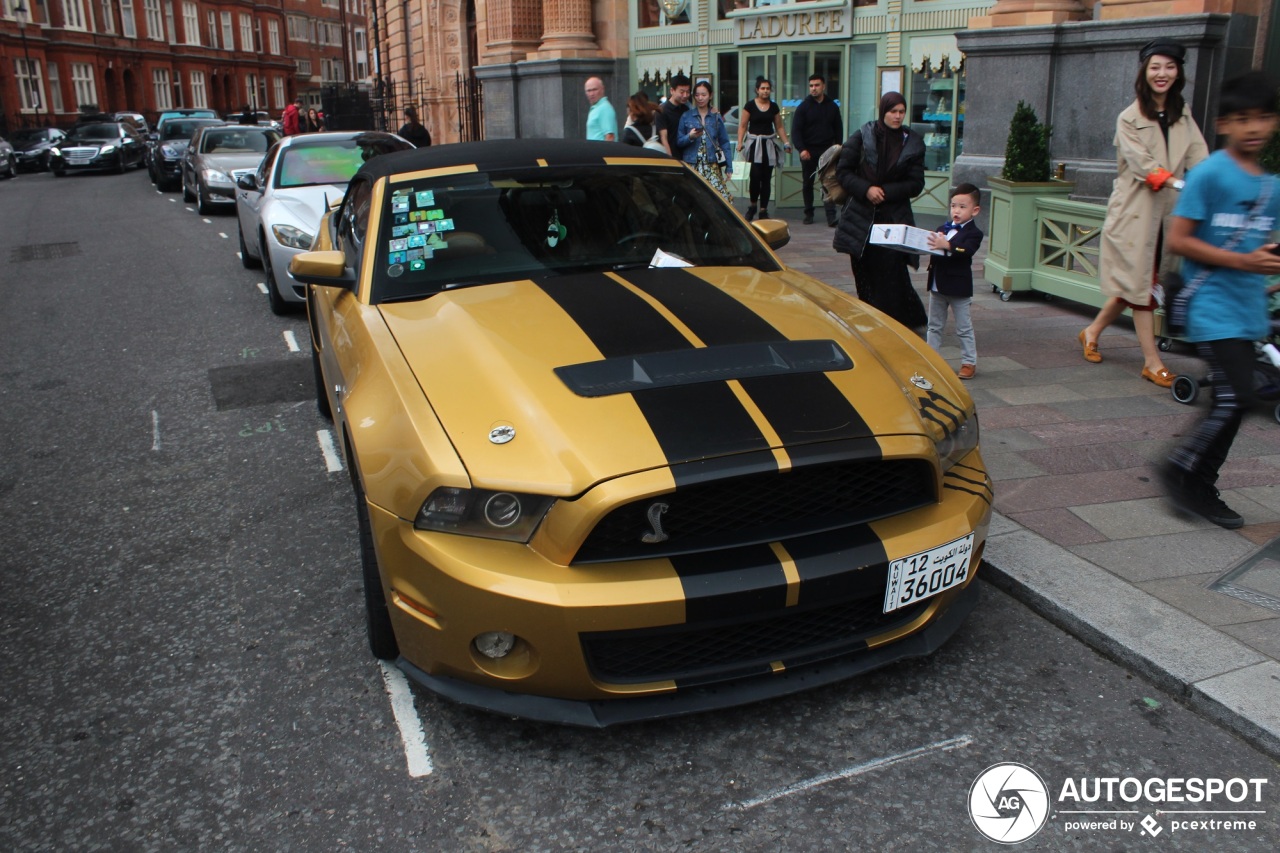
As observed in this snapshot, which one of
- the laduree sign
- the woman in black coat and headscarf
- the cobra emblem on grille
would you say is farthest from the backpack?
the laduree sign

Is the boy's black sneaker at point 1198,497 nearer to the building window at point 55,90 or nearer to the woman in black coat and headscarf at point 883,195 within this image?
the woman in black coat and headscarf at point 883,195

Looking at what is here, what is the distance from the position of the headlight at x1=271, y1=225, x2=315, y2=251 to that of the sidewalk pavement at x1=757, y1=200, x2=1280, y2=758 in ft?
17.9

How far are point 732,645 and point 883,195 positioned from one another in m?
3.88

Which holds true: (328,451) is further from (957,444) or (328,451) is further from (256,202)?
(256,202)

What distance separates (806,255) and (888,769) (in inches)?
358

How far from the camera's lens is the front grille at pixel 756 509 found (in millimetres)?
2945

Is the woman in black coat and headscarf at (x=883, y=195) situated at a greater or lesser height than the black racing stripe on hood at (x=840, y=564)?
greater

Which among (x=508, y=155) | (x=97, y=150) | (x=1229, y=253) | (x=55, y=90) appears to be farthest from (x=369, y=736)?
(x=55, y=90)

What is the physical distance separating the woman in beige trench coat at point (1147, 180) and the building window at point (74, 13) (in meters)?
63.8

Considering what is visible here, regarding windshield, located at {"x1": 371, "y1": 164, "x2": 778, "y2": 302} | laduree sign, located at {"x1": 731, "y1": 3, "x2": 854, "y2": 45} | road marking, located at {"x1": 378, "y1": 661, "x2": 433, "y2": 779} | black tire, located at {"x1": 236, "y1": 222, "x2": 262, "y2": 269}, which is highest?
laduree sign, located at {"x1": 731, "y1": 3, "x2": 854, "y2": 45}

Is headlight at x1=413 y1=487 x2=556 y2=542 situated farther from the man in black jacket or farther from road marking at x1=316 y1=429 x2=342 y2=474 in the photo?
the man in black jacket

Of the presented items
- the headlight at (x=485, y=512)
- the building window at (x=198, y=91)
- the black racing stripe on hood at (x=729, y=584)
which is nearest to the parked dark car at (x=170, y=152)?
the headlight at (x=485, y=512)

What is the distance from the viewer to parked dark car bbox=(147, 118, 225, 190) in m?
24.8

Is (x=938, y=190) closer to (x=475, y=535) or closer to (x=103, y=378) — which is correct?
(x=103, y=378)
